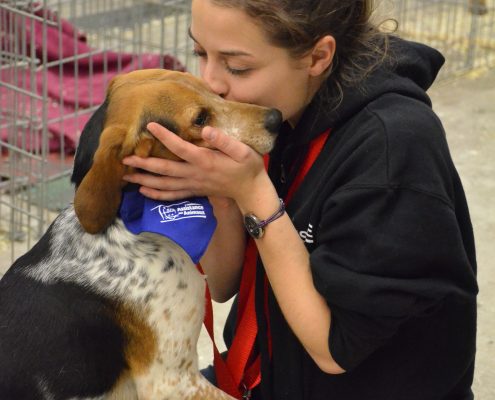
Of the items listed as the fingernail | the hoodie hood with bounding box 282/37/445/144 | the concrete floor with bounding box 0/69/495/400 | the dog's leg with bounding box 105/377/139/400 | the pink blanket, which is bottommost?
the concrete floor with bounding box 0/69/495/400

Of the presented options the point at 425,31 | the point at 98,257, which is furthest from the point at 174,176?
the point at 425,31

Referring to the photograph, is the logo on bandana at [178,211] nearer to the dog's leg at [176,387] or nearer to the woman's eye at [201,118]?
the woman's eye at [201,118]

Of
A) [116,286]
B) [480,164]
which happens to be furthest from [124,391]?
[480,164]

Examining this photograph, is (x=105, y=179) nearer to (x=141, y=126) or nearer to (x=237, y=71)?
(x=141, y=126)

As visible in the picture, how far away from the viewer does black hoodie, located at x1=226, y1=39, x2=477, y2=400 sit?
7.18 feet

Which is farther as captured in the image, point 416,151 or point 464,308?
point 464,308

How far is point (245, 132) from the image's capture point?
8.02 ft

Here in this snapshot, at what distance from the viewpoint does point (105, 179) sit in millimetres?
2303

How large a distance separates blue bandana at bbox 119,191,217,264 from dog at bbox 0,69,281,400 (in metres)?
0.05

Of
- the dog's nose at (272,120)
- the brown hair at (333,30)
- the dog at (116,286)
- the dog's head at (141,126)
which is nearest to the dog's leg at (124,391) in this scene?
the dog at (116,286)

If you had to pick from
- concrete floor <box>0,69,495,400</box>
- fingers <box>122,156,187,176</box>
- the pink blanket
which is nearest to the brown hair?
fingers <box>122,156,187,176</box>

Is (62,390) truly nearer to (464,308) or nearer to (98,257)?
(98,257)

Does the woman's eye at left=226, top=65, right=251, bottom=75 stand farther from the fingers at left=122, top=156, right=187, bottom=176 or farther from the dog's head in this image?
the fingers at left=122, top=156, right=187, bottom=176

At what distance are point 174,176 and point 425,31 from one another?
536 centimetres
